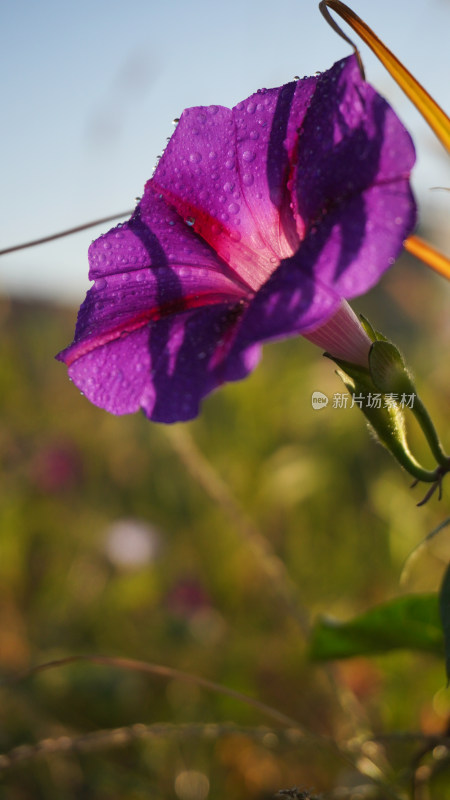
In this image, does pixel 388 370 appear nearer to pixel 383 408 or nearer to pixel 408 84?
pixel 383 408

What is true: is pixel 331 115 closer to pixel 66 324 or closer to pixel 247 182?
pixel 247 182

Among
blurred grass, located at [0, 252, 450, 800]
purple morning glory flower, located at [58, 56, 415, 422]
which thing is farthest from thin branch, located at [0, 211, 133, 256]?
blurred grass, located at [0, 252, 450, 800]

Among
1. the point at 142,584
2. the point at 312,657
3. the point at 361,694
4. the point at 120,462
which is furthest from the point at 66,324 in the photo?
the point at 312,657

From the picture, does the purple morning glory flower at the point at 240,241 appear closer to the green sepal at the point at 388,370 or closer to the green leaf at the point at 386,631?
the green sepal at the point at 388,370

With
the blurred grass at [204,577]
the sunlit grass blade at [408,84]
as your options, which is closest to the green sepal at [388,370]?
the sunlit grass blade at [408,84]

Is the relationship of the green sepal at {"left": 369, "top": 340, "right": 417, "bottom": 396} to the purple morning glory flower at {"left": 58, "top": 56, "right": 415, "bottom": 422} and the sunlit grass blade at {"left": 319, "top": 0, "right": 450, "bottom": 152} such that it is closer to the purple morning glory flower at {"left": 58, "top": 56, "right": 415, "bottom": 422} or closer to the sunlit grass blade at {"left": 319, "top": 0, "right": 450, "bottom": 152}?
the purple morning glory flower at {"left": 58, "top": 56, "right": 415, "bottom": 422}
